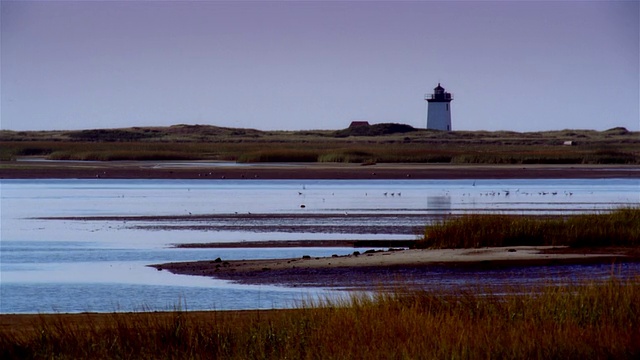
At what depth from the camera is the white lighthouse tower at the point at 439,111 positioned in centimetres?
13838

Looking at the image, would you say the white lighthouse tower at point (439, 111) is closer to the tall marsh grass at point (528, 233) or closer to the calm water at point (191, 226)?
the calm water at point (191, 226)

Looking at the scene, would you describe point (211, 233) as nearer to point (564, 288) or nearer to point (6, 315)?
point (6, 315)

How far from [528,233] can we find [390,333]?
13.0 metres

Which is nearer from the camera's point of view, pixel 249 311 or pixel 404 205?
pixel 249 311

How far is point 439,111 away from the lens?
14088 cm

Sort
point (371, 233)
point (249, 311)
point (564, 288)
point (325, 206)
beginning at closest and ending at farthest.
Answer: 1. point (564, 288)
2. point (249, 311)
3. point (371, 233)
4. point (325, 206)

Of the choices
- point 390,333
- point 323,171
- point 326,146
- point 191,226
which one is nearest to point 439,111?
point 326,146

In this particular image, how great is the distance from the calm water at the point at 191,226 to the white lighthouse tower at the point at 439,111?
7973 centimetres

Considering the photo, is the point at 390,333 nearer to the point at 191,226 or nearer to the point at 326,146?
the point at 191,226

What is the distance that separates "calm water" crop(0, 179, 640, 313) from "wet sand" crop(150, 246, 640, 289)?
741 mm

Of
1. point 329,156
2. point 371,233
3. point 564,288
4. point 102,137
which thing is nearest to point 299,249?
point 371,233

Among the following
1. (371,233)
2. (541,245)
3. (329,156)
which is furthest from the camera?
(329,156)

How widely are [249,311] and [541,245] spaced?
32.0 feet

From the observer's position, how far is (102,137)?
159 m
